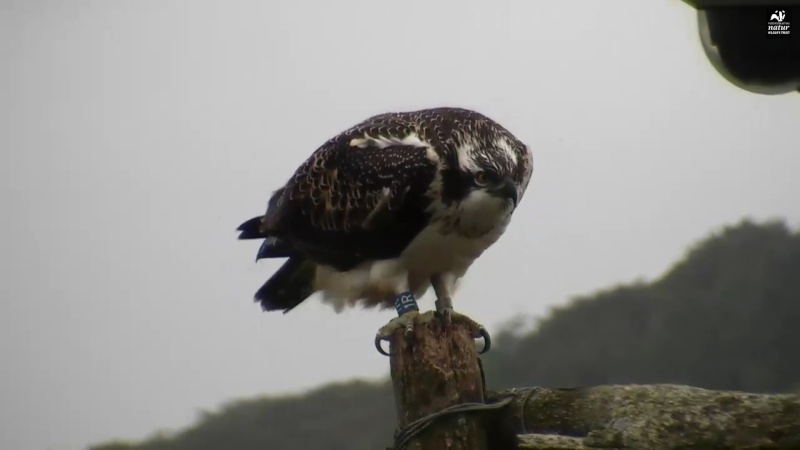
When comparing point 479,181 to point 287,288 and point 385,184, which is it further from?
point 287,288

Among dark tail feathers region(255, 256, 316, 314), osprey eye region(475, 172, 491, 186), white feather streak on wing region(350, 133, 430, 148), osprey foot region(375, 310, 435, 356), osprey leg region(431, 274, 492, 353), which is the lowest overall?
osprey foot region(375, 310, 435, 356)

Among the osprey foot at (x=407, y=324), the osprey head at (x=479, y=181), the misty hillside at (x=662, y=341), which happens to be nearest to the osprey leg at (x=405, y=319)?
the osprey foot at (x=407, y=324)

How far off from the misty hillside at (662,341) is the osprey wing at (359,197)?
434mm

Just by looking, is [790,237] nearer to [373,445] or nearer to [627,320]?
[627,320]

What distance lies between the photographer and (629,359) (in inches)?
99.6

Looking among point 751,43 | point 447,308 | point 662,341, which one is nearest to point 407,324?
point 447,308

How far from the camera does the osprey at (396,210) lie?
1.91 m

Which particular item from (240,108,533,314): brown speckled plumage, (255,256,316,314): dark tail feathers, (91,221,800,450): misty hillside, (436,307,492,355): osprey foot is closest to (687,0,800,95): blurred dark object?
(91,221,800,450): misty hillside

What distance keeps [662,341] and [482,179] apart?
0.92 metres

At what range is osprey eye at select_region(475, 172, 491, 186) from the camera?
74.9 inches

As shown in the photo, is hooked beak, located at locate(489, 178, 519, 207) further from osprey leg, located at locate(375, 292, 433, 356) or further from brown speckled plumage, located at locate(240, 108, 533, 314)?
osprey leg, located at locate(375, 292, 433, 356)

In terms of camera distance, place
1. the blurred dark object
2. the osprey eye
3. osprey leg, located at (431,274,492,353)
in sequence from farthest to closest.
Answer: the blurred dark object < the osprey eye < osprey leg, located at (431,274,492,353)

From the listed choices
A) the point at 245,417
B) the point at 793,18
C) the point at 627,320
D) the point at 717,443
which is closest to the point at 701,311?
the point at 627,320

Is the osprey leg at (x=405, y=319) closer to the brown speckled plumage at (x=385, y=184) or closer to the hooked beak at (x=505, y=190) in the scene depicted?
the brown speckled plumage at (x=385, y=184)
